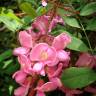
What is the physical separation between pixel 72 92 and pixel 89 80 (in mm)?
69

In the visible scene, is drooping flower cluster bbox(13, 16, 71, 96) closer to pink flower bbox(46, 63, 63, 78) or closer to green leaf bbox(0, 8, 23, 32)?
pink flower bbox(46, 63, 63, 78)

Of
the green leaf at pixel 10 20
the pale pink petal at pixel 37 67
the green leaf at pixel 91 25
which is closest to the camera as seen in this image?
the pale pink petal at pixel 37 67

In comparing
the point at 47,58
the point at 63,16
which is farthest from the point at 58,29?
the point at 47,58

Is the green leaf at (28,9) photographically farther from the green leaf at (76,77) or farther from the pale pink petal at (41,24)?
the green leaf at (76,77)

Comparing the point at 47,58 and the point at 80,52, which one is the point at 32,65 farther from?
the point at 80,52

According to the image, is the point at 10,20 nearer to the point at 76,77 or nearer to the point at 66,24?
the point at 66,24

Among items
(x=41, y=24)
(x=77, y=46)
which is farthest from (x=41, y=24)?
(x=77, y=46)

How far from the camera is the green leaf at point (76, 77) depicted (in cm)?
97

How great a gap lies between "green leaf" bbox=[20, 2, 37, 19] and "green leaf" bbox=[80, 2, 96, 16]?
0.12 m

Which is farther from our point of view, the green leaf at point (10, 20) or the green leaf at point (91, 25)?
the green leaf at point (10, 20)

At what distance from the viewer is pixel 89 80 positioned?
3.20ft

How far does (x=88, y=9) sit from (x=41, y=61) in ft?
0.63

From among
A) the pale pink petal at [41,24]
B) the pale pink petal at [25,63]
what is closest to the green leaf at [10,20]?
the pale pink petal at [41,24]

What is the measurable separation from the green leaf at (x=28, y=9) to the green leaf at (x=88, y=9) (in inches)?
4.8
